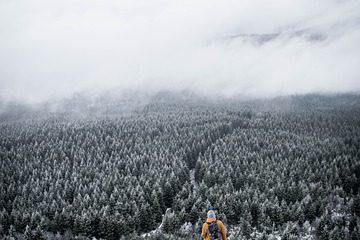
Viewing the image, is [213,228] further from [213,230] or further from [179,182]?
[179,182]

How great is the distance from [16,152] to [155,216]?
7807cm

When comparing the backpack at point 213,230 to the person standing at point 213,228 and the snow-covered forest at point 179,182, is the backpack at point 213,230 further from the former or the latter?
the snow-covered forest at point 179,182

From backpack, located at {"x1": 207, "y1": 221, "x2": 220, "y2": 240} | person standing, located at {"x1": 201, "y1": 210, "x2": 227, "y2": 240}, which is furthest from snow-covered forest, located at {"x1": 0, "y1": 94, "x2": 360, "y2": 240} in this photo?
backpack, located at {"x1": 207, "y1": 221, "x2": 220, "y2": 240}

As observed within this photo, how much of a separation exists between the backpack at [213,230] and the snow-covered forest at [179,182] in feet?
165

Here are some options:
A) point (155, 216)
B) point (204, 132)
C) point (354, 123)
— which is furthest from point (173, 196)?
point (354, 123)

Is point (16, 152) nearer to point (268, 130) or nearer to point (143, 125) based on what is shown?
point (143, 125)

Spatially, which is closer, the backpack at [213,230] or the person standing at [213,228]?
the person standing at [213,228]

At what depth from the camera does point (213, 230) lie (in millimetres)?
19766

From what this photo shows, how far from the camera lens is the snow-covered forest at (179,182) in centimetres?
7525

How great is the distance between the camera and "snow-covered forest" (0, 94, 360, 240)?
247 feet

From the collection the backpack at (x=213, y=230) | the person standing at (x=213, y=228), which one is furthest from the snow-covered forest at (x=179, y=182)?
the backpack at (x=213, y=230)

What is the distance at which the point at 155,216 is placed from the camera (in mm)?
81688

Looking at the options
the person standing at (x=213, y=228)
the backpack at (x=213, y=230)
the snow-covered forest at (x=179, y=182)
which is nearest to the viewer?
the person standing at (x=213, y=228)

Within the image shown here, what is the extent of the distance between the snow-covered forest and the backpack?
165ft
